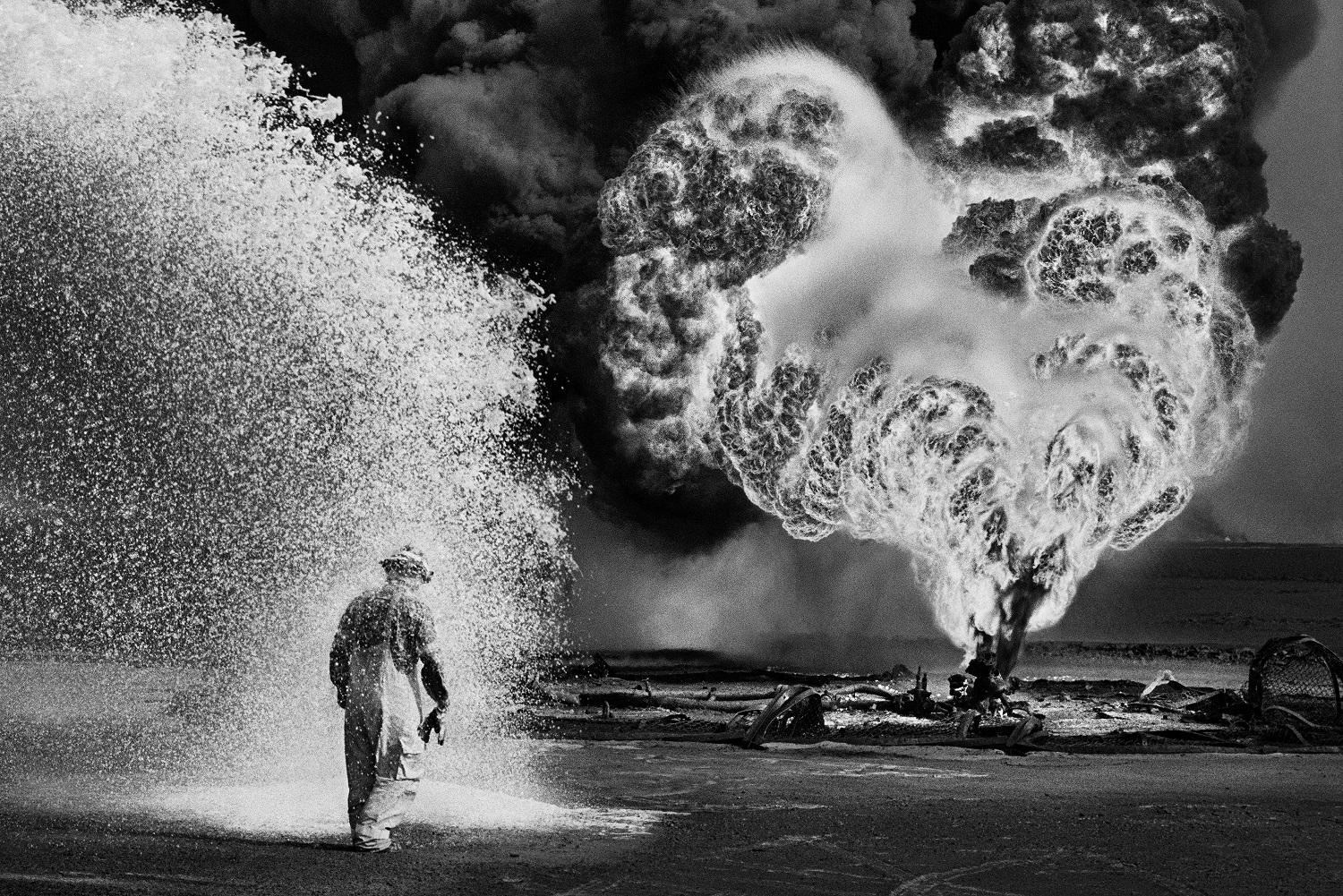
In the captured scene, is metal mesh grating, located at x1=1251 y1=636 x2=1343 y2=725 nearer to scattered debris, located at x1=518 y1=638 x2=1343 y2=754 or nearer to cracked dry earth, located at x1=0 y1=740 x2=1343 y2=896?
scattered debris, located at x1=518 y1=638 x2=1343 y2=754

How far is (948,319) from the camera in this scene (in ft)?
107

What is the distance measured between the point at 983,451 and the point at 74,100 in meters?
16.4

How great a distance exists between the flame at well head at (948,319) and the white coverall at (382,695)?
1649 centimetres

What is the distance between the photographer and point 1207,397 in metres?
30.5

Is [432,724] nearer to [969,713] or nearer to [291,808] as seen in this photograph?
[291,808]

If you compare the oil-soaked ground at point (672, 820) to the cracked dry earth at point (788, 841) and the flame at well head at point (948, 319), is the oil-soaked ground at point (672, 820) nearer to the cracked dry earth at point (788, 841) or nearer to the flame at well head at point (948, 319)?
the cracked dry earth at point (788, 841)

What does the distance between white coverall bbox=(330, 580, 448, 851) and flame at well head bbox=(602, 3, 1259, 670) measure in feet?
54.1

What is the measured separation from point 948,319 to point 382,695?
23.1 meters

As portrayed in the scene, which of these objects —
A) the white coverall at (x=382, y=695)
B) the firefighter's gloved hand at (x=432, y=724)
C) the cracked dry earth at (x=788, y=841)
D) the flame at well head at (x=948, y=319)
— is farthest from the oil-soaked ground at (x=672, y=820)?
the flame at well head at (x=948, y=319)

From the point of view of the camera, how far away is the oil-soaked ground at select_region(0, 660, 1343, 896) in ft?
35.3

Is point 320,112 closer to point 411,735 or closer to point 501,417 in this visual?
point 411,735

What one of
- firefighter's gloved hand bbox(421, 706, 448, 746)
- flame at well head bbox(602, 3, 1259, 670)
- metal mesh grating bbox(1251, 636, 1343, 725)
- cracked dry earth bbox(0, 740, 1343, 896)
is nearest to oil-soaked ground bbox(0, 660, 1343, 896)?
cracked dry earth bbox(0, 740, 1343, 896)

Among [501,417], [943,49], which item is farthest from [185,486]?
[943,49]

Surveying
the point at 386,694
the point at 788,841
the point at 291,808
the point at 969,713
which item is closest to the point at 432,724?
the point at 386,694
